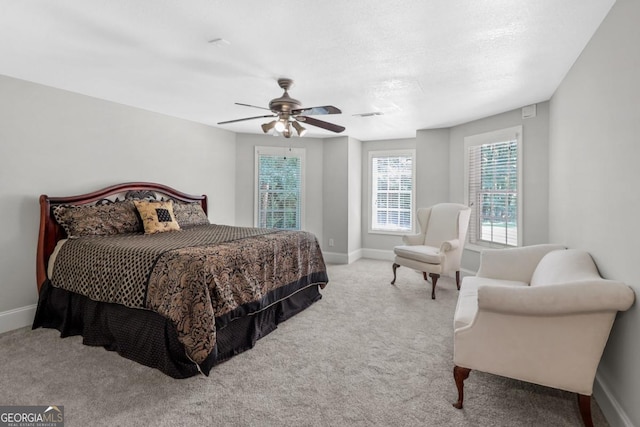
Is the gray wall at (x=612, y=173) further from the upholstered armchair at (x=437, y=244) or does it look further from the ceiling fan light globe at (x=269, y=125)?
the ceiling fan light globe at (x=269, y=125)

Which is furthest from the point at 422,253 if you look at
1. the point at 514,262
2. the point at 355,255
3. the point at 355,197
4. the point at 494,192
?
the point at 355,197

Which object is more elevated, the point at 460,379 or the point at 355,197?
the point at 355,197

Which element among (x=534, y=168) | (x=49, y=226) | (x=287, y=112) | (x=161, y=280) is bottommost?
(x=161, y=280)

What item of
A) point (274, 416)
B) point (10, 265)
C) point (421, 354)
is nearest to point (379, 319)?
point (421, 354)

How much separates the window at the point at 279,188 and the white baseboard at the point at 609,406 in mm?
4763

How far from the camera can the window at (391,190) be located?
20.3 ft

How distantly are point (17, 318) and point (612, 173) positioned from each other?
509 cm

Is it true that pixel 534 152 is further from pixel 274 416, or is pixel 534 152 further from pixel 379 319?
pixel 274 416

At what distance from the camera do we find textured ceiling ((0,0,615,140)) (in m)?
1.99

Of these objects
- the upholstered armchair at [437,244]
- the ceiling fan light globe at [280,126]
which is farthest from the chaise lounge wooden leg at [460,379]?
the ceiling fan light globe at [280,126]

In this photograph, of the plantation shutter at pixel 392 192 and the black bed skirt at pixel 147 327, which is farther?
the plantation shutter at pixel 392 192

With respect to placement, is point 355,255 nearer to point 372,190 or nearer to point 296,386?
point 372,190

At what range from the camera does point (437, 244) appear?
15.0 ft

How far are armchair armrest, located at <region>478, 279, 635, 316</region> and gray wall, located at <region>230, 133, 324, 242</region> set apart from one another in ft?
15.0
